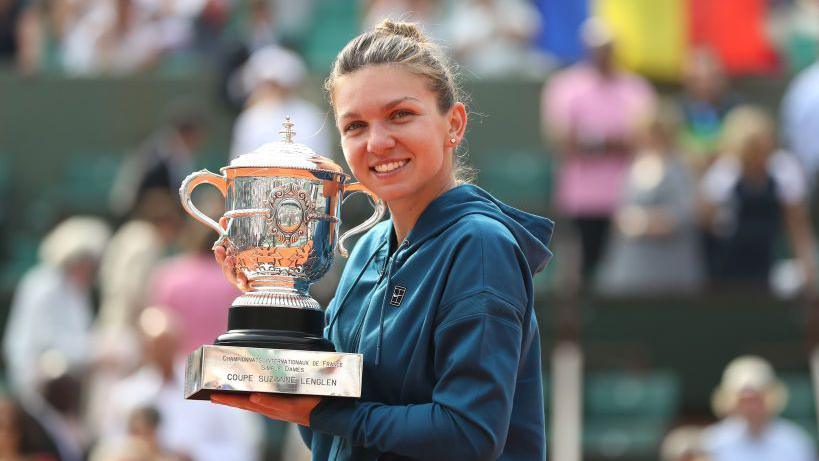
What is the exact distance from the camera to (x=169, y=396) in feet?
26.8

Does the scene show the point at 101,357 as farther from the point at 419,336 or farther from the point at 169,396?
the point at 419,336

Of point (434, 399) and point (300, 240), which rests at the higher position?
point (300, 240)

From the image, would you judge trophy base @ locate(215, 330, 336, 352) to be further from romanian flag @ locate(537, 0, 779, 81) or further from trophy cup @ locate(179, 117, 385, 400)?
romanian flag @ locate(537, 0, 779, 81)

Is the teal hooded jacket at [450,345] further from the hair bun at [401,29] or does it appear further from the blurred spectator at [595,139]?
the blurred spectator at [595,139]

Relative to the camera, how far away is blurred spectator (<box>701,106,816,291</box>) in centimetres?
996

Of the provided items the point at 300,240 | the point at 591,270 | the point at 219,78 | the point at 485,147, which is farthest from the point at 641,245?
the point at 300,240

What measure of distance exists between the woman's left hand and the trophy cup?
29 mm

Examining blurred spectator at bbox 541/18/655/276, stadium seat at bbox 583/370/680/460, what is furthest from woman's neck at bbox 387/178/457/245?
blurred spectator at bbox 541/18/655/276

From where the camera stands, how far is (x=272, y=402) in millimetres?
3121

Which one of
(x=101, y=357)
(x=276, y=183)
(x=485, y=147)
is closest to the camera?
(x=276, y=183)

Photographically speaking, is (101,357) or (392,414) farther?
(101,357)

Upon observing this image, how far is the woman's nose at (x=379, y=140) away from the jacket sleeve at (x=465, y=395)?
328 millimetres

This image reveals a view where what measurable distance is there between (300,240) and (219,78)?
9506mm

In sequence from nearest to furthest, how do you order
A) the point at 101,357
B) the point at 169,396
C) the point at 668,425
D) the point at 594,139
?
the point at 169,396 → the point at 101,357 → the point at 668,425 → the point at 594,139
